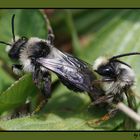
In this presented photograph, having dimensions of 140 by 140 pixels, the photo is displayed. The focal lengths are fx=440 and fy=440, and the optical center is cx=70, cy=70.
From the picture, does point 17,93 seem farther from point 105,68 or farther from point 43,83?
point 105,68

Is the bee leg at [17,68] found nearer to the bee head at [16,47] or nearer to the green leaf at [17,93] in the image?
the bee head at [16,47]

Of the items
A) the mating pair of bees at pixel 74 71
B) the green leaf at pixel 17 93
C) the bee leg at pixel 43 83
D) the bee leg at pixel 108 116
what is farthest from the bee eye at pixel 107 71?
the green leaf at pixel 17 93

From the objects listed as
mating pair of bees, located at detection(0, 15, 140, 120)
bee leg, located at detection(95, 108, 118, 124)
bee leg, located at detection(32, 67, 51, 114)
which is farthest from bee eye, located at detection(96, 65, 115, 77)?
bee leg, located at detection(32, 67, 51, 114)

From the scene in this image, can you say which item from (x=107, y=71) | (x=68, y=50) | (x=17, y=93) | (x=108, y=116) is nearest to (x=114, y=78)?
(x=107, y=71)

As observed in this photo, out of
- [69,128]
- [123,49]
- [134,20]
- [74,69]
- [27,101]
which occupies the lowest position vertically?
[69,128]

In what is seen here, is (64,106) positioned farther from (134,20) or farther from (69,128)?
(134,20)

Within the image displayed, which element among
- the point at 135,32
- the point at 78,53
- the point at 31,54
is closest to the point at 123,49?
the point at 135,32

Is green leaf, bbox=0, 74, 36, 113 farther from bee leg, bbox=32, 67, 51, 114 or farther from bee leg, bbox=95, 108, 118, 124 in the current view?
bee leg, bbox=95, 108, 118, 124
